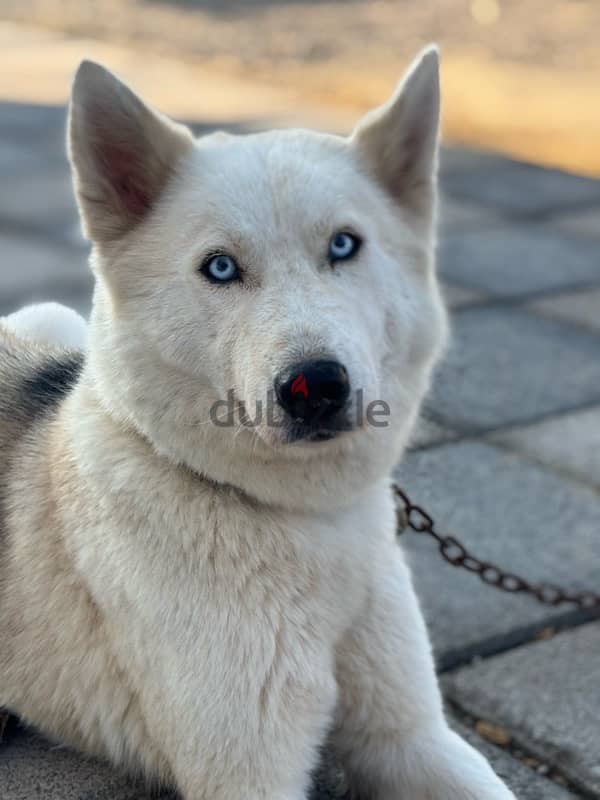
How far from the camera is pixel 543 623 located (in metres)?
4.15

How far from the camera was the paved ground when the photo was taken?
352 centimetres

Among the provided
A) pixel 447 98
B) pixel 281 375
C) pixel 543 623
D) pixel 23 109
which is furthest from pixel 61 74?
pixel 281 375

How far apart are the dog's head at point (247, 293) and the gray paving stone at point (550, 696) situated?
3.27ft

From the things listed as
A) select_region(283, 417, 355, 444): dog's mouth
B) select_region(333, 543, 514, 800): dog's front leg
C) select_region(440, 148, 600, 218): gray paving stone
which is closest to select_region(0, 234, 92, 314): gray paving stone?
select_region(440, 148, 600, 218): gray paving stone

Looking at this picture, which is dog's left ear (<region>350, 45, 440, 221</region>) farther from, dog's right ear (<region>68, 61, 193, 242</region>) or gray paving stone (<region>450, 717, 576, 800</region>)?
gray paving stone (<region>450, 717, 576, 800</region>)

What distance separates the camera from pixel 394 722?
3111 mm

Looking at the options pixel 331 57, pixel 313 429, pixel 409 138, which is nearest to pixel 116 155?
pixel 409 138

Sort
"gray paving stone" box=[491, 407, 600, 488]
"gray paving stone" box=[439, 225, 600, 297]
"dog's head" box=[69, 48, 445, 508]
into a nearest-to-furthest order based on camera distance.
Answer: "dog's head" box=[69, 48, 445, 508]
"gray paving stone" box=[491, 407, 600, 488]
"gray paving stone" box=[439, 225, 600, 297]

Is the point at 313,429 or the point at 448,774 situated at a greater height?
the point at 313,429

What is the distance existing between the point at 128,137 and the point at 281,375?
77 cm

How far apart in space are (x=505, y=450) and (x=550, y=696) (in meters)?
1.80

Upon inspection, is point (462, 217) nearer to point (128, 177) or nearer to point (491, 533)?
point (491, 533)

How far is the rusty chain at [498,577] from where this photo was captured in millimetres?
3947

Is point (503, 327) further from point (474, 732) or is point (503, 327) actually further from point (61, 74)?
point (61, 74)
